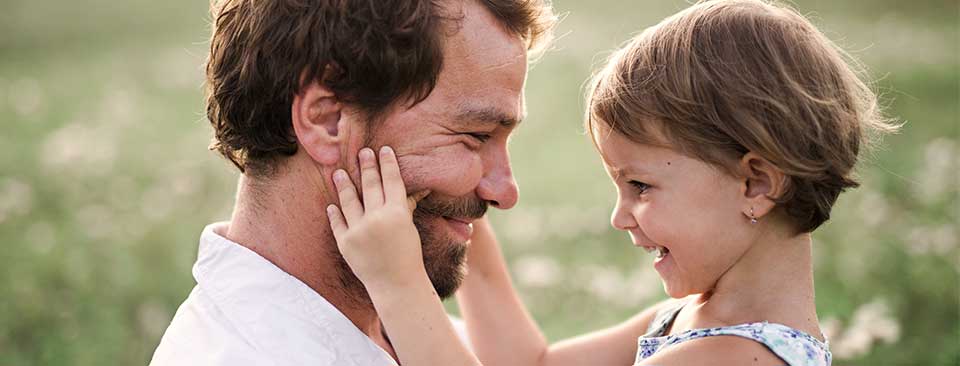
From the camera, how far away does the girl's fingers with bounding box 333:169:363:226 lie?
295cm

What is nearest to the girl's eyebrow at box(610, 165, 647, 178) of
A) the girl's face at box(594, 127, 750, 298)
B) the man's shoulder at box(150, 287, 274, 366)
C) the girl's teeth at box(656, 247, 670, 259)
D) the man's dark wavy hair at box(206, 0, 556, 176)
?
the girl's face at box(594, 127, 750, 298)

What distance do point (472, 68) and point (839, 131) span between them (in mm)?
1026

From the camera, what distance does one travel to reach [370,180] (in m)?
3.00

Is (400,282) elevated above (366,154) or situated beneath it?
situated beneath

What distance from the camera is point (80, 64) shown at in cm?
1030

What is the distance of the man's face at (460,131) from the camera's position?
10.2 feet

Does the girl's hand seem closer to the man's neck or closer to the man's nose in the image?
the man's neck

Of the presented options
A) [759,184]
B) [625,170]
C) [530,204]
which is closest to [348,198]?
[625,170]

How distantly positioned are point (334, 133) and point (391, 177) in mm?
233

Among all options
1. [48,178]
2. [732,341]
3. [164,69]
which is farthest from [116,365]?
[164,69]

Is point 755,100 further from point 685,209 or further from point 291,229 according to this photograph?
point 291,229

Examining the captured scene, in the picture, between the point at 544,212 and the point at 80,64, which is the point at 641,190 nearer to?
the point at 544,212

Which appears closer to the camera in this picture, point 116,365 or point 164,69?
point 116,365

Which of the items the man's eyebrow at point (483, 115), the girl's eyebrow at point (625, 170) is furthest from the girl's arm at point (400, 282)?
the girl's eyebrow at point (625, 170)
